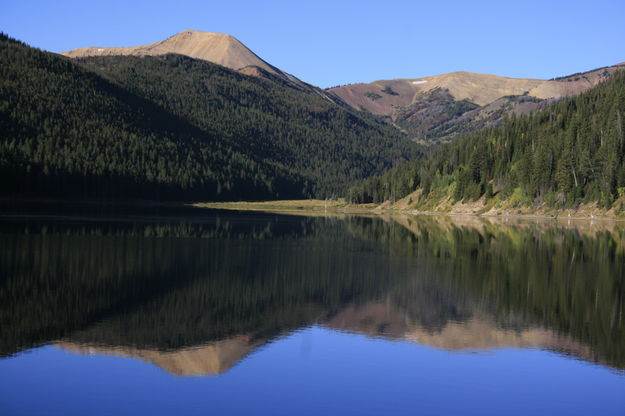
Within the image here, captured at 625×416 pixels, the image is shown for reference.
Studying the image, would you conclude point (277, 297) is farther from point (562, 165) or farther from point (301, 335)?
point (562, 165)

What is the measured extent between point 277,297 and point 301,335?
8941 mm

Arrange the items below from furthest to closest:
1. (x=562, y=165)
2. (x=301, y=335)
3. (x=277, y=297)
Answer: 1. (x=562, y=165)
2. (x=277, y=297)
3. (x=301, y=335)

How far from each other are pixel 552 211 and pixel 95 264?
433 ft

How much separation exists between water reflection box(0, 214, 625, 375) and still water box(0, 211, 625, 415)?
0.14m

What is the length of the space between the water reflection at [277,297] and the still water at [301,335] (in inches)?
5.5

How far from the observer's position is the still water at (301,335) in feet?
71.4

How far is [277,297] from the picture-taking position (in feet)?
129

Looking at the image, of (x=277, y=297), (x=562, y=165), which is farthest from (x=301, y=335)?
(x=562, y=165)

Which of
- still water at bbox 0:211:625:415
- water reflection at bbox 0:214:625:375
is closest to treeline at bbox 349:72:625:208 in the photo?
water reflection at bbox 0:214:625:375

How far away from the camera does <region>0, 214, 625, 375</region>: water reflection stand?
28.4 metres

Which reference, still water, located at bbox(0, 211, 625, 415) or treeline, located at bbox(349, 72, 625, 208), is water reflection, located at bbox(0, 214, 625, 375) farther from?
treeline, located at bbox(349, 72, 625, 208)

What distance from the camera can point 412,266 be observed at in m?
56.2

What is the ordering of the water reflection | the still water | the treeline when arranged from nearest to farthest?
the still water, the water reflection, the treeline

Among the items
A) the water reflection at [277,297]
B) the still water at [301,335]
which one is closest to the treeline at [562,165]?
the water reflection at [277,297]
